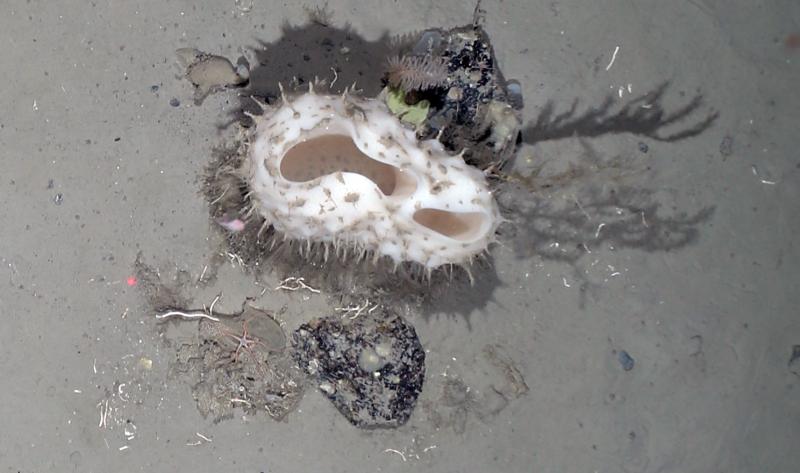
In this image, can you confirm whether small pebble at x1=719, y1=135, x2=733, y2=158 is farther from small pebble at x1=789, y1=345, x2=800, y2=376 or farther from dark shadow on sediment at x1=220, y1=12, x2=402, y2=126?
dark shadow on sediment at x1=220, y1=12, x2=402, y2=126

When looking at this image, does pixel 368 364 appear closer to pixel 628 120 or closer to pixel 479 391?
pixel 479 391

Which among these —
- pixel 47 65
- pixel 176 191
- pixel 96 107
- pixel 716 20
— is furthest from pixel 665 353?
pixel 47 65

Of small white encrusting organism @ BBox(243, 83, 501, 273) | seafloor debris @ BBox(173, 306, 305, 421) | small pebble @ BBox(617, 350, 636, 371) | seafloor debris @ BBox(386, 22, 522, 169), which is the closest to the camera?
small white encrusting organism @ BBox(243, 83, 501, 273)

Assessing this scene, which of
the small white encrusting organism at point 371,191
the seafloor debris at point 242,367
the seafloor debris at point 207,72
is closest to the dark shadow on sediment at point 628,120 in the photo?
the small white encrusting organism at point 371,191

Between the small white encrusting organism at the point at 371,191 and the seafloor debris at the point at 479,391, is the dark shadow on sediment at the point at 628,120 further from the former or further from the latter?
the seafloor debris at the point at 479,391

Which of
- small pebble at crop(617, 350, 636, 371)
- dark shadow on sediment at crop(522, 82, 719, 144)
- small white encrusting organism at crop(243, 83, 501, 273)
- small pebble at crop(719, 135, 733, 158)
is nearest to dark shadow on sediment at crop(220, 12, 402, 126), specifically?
small white encrusting organism at crop(243, 83, 501, 273)

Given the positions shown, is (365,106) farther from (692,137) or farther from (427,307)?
(692,137)
